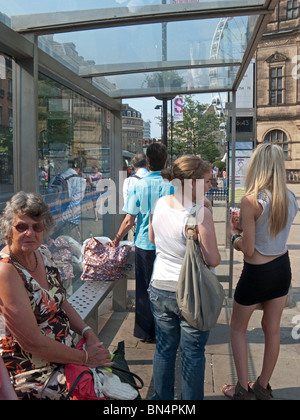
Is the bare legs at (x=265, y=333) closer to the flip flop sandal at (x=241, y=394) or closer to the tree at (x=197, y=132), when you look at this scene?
the flip flop sandal at (x=241, y=394)

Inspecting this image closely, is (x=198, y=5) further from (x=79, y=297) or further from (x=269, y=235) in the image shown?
(x=79, y=297)

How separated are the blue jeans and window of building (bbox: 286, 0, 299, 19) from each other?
47460 millimetres

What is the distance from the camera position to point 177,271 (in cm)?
260

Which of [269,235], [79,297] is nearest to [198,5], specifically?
[269,235]

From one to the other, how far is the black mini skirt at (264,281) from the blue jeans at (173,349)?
54cm

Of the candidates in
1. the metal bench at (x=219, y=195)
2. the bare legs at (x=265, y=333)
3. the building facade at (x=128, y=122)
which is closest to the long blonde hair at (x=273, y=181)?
the bare legs at (x=265, y=333)

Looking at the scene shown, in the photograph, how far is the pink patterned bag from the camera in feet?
13.1

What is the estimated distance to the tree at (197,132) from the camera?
10.5 metres

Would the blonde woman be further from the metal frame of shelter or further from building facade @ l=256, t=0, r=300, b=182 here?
building facade @ l=256, t=0, r=300, b=182

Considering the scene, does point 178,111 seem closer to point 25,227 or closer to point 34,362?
point 25,227

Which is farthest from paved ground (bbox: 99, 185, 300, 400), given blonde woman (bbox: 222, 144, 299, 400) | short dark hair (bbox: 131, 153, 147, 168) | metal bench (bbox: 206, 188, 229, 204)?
metal bench (bbox: 206, 188, 229, 204)

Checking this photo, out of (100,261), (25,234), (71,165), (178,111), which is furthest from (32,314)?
(178,111)
